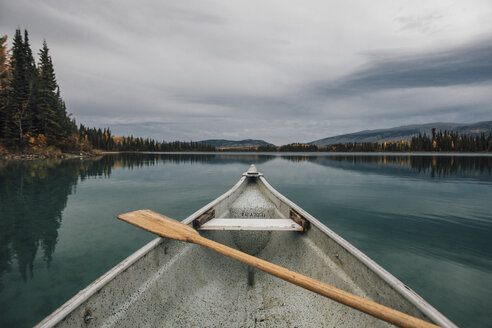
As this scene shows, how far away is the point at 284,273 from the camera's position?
1.91m

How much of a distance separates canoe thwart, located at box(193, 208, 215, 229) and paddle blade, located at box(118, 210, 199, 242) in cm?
77

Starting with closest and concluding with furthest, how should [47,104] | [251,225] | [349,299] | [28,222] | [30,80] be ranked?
[349,299] < [251,225] < [28,222] < [30,80] < [47,104]

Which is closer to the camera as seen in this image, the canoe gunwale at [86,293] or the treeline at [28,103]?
the canoe gunwale at [86,293]

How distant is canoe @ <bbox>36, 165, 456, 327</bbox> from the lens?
1.90 meters

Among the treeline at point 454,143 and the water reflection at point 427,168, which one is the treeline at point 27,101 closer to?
the water reflection at point 427,168

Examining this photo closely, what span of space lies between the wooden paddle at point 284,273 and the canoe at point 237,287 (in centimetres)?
28

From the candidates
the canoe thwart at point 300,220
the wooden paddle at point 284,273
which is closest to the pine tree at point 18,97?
the wooden paddle at point 284,273

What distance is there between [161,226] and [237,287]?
1.87 metres

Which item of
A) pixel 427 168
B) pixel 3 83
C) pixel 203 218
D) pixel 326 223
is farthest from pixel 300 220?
pixel 3 83

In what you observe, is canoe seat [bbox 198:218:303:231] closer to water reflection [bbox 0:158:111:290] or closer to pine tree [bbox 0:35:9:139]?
water reflection [bbox 0:158:111:290]

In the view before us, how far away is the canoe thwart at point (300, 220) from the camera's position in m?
3.92

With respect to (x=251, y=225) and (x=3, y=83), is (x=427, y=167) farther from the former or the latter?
(x=3, y=83)

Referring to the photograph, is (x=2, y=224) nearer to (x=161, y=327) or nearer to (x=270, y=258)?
(x=161, y=327)

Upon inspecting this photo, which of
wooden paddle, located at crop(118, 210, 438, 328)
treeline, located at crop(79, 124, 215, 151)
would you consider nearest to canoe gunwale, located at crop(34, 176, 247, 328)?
wooden paddle, located at crop(118, 210, 438, 328)
